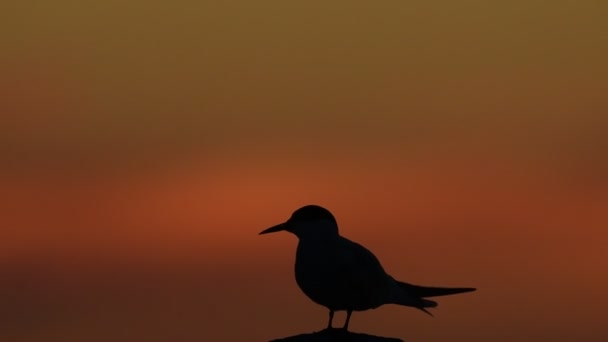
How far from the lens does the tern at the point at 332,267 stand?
17.0m

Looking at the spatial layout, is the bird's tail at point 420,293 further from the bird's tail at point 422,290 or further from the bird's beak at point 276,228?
the bird's beak at point 276,228

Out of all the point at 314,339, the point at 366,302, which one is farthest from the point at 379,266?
the point at 314,339

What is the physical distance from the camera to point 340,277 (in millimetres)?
17031

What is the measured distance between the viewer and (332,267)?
17000 millimetres

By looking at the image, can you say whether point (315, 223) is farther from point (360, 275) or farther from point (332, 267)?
point (360, 275)

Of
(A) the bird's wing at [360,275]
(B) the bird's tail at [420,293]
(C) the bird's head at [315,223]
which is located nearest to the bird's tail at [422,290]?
(B) the bird's tail at [420,293]

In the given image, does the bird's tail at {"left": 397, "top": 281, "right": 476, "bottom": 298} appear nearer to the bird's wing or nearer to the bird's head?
the bird's wing

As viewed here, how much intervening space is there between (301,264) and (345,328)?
106 centimetres

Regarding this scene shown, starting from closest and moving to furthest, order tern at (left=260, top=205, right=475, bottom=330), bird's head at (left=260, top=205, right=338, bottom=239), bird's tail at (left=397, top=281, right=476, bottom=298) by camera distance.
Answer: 1. tern at (left=260, top=205, right=475, bottom=330)
2. bird's head at (left=260, top=205, right=338, bottom=239)
3. bird's tail at (left=397, top=281, right=476, bottom=298)

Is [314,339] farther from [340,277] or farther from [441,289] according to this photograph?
[441,289]

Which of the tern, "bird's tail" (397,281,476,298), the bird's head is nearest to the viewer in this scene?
the tern

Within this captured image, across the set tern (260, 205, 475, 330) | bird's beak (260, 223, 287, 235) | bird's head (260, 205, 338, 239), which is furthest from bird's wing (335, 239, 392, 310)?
bird's beak (260, 223, 287, 235)

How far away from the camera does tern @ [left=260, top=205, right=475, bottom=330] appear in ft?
55.8

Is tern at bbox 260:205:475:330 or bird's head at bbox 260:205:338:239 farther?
bird's head at bbox 260:205:338:239
